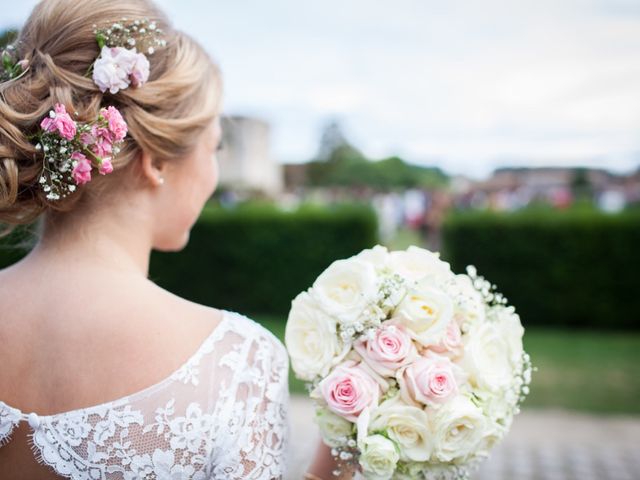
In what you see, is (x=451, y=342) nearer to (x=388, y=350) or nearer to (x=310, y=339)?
(x=388, y=350)

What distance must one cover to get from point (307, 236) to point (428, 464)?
27.0 feet

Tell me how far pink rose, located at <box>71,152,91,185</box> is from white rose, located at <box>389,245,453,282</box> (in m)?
0.84

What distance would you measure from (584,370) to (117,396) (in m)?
6.74

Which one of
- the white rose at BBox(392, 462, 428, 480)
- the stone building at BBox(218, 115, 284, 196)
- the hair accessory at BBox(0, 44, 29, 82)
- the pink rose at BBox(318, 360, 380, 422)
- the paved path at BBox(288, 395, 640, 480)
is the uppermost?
the hair accessory at BBox(0, 44, 29, 82)

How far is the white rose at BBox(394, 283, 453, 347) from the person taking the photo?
5.00 ft

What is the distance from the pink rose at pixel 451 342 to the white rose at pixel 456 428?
123 mm

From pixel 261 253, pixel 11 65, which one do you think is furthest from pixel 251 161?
pixel 11 65

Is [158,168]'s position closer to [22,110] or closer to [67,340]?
[22,110]

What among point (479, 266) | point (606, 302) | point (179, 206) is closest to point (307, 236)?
point (479, 266)

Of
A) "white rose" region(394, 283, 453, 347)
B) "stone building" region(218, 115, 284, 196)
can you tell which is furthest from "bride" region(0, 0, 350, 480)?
"stone building" region(218, 115, 284, 196)

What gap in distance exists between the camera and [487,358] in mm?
1613

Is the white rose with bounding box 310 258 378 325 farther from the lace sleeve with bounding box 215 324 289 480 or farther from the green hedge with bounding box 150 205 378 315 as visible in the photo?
the green hedge with bounding box 150 205 378 315

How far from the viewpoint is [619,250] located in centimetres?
865

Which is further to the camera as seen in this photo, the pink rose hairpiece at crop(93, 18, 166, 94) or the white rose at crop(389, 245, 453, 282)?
the white rose at crop(389, 245, 453, 282)
